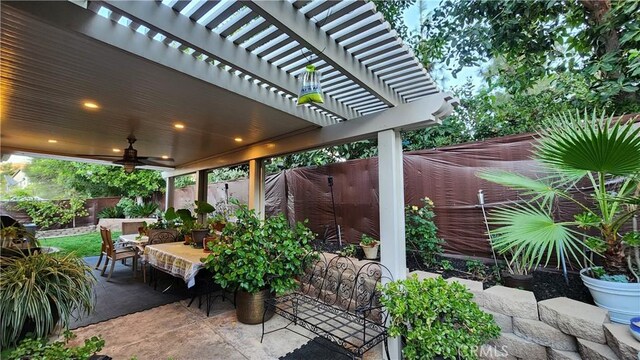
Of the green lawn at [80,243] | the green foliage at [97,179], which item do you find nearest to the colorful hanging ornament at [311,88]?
the green lawn at [80,243]

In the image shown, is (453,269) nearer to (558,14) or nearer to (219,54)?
(219,54)

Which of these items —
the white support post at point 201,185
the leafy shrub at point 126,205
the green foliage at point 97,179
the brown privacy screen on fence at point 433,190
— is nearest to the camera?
the brown privacy screen on fence at point 433,190

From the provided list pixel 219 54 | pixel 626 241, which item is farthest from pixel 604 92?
pixel 219 54

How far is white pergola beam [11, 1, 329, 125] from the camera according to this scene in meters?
1.42

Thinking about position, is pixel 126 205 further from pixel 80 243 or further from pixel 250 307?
pixel 250 307

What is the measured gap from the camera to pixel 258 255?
2889 mm

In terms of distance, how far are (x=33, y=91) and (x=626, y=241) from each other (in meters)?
5.07

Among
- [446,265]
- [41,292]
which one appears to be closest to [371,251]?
[446,265]

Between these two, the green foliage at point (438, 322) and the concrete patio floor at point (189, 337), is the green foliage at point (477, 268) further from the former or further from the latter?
the concrete patio floor at point (189, 337)

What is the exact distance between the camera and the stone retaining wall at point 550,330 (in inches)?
66.6

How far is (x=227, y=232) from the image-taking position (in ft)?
10.2

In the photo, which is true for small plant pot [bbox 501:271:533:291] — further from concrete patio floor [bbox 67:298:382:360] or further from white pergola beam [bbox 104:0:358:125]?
white pergola beam [bbox 104:0:358:125]

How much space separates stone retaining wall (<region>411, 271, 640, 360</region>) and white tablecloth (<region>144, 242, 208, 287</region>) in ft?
9.54

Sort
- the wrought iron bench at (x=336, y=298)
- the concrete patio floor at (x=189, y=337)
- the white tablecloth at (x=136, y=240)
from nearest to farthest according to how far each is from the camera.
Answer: the concrete patio floor at (x=189, y=337) → the wrought iron bench at (x=336, y=298) → the white tablecloth at (x=136, y=240)
